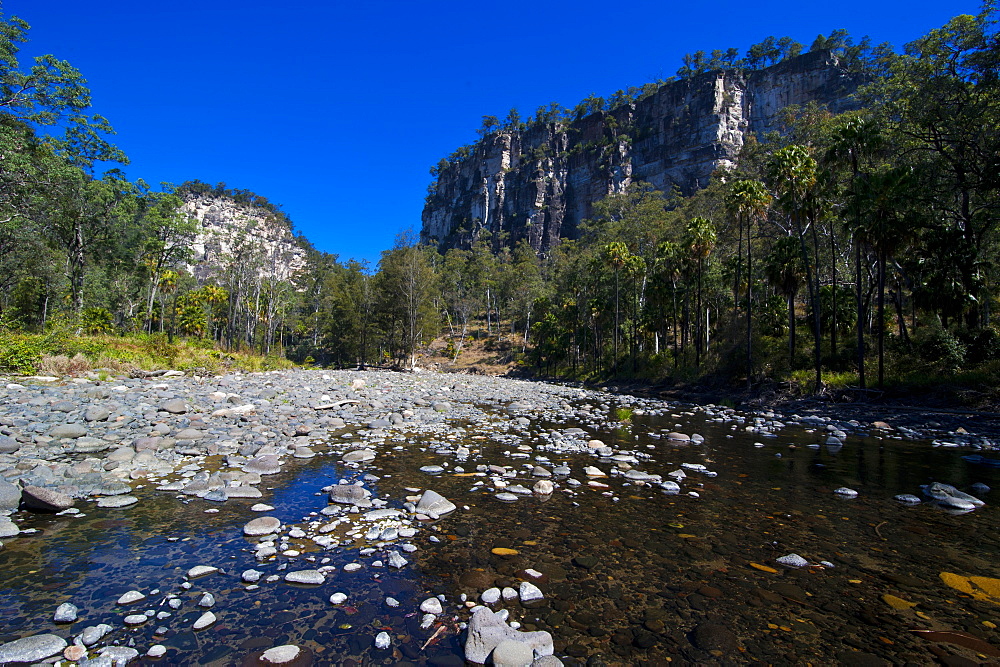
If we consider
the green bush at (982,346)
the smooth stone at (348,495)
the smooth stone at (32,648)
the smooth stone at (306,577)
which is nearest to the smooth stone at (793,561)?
the smooth stone at (306,577)

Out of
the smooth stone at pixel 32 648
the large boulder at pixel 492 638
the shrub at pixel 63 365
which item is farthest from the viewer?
the shrub at pixel 63 365

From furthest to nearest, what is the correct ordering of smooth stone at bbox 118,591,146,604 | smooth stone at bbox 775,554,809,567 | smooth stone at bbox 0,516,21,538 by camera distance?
smooth stone at bbox 775,554,809,567, smooth stone at bbox 0,516,21,538, smooth stone at bbox 118,591,146,604

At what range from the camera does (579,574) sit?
478cm

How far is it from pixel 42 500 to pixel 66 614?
3180mm

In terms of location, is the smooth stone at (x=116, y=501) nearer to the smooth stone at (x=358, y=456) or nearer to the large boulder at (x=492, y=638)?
the smooth stone at (x=358, y=456)

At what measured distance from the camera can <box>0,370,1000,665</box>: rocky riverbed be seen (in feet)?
11.6

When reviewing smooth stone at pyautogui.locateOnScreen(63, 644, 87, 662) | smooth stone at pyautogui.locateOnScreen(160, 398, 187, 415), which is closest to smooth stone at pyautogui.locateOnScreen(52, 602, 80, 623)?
smooth stone at pyautogui.locateOnScreen(63, 644, 87, 662)

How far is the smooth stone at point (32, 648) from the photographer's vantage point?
292 centimetres

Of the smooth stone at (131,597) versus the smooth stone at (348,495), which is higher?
the smooth stone at (131,597)

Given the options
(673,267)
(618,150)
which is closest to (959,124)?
(673,267)

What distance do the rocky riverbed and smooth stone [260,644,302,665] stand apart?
2 centimetres

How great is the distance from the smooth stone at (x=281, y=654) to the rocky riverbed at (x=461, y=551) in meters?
0.02

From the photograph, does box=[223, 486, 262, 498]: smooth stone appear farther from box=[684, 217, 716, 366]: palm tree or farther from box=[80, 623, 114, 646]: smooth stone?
box=[684, 217, 716, 366]: palm tree

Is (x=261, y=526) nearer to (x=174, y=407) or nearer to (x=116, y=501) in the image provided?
(x=116, y=501)
